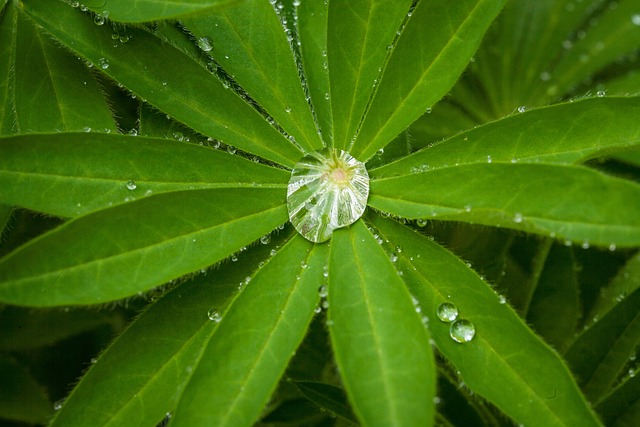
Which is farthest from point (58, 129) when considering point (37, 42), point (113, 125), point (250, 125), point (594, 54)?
point (594, 54)

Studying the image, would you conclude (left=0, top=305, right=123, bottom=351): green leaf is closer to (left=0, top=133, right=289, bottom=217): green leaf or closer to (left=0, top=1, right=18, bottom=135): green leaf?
(left=0, top=1, right=18, bottom=135): green leaf

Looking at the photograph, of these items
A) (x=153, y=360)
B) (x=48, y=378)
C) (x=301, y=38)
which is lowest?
(x=153, y=360)

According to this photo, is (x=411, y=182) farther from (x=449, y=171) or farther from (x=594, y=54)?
(x=594, y=54)

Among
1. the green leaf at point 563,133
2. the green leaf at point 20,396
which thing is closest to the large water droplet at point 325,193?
the green leaf at point 563,133

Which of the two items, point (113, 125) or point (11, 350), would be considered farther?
point (11, 350)

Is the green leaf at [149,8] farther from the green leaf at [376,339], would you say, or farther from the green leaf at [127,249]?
the green leaf at [376,339]

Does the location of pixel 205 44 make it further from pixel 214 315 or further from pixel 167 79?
pixel 214 315
